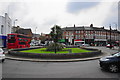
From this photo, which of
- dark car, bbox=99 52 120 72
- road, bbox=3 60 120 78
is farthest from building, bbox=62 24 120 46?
dark car, bbox=99 52 120 72

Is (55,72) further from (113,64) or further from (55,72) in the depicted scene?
(113,64)

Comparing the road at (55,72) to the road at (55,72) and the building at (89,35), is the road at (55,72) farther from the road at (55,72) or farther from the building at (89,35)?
the building at (89,35)

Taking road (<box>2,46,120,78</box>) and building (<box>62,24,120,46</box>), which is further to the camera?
building (<box>62,24,120,46</box>)

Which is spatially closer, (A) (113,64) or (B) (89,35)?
(A) (113,64)

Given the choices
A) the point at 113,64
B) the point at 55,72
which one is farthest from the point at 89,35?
the point at 55,72

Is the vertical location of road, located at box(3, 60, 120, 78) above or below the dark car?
below

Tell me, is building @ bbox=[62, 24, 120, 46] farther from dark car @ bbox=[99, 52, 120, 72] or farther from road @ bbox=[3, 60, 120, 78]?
dark car @ bbox=[99, 52, 120, 72]

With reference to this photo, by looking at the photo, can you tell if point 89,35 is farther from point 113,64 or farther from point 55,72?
point 55,72

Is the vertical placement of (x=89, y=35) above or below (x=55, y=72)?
above

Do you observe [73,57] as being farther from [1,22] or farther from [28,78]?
[1,22]

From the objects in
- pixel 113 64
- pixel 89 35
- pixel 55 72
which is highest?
pixel 89 35

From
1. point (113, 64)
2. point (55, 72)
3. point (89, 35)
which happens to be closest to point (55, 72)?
point (55, 72)

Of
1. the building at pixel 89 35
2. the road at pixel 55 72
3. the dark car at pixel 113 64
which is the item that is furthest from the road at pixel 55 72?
the building at pixel 89 35

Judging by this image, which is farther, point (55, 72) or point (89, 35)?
point (89, 35)
